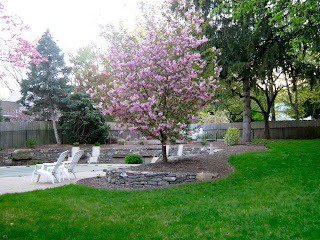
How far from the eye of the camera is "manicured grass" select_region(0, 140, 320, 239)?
3.93 m

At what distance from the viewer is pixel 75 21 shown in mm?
28500

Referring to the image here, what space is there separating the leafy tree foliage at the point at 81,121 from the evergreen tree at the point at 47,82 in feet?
2.31

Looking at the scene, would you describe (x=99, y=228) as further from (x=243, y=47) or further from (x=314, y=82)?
(x=314, y=82)

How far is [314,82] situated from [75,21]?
22.7 metres

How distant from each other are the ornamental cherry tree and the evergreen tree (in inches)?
479

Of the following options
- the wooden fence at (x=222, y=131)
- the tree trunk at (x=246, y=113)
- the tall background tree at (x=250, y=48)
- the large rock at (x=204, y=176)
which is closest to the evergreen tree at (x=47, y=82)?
the wooden fence at (x=222, y=131)

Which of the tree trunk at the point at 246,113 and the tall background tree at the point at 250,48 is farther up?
the tall background tree at the point at 250,48

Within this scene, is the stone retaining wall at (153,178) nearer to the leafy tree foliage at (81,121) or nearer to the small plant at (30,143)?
the leafy tree foliage at (81,121)

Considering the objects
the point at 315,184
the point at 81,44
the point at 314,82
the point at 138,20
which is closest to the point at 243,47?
the point at 314,82

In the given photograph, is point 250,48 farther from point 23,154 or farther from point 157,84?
point 23,154

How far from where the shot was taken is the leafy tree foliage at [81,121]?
19578 mm

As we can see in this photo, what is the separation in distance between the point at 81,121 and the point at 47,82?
352cm

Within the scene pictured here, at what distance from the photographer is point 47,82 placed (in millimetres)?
18750

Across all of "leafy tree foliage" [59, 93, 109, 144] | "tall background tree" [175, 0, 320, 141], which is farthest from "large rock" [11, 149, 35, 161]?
"tall background tree" [175, 0, 320, 141]
